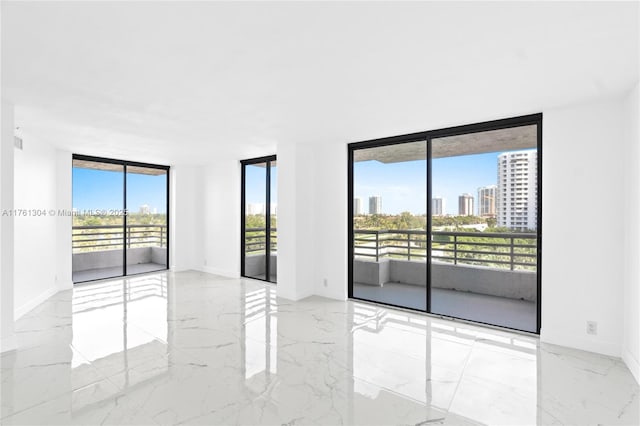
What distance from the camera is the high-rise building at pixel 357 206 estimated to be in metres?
4.76

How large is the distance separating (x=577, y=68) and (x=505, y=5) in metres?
1.12

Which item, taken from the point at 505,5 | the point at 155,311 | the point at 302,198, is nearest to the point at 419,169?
the point at 302,198

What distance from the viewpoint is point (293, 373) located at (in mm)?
2490

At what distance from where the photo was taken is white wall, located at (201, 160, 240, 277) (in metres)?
6.15

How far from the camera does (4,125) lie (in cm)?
286

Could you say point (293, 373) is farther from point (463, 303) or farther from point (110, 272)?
point (110, 272)

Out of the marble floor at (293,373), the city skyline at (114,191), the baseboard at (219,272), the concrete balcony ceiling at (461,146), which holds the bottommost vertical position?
the marble floor at (293,373)

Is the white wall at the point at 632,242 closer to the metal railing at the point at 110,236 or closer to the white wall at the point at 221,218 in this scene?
the white wall at the point at 221,218

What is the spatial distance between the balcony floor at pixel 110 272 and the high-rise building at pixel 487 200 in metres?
6.56

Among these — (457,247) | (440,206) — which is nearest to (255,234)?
(440,206)

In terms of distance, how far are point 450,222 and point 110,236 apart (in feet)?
22.8

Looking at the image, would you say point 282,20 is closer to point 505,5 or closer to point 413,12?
point 413,12

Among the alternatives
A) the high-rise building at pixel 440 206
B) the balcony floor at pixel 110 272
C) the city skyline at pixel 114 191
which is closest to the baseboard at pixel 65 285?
the balcony floor at pixel 110 272

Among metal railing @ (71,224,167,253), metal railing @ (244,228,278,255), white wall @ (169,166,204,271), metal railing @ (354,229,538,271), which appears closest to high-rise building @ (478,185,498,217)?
metal railing @ (354,229,538,271)
